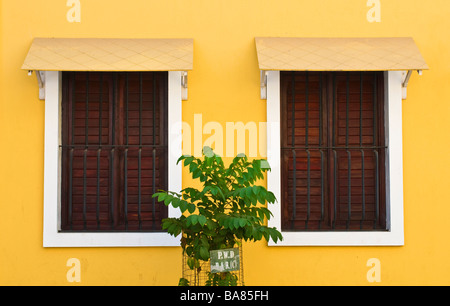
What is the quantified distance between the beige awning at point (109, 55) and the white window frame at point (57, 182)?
0.86ft

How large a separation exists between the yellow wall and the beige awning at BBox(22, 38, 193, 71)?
0.17 meters

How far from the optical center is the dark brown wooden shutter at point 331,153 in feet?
17.8

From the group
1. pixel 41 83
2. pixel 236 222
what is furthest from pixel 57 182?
pixel 236 222

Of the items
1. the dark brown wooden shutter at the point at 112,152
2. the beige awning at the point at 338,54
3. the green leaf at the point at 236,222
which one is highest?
the beige awning at the point at 338,54

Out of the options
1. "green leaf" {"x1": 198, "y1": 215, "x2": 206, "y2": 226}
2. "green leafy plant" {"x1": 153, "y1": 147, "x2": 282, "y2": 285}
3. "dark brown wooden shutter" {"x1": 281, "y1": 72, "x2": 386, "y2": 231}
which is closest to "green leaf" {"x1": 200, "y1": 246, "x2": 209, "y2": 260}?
"green leafy plant" {"x1": 153, "y1": 147, "x2": 282, "y2": 285}

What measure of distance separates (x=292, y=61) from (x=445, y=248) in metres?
2.31

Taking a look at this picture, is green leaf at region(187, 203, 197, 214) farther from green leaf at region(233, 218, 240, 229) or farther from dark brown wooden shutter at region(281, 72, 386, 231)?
dark brown wooden shutter at region(281, 72, 386, 231)

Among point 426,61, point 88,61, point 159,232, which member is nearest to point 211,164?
point 159,232

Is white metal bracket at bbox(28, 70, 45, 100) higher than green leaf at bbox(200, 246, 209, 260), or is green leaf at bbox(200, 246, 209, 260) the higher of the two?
white metal bracket at bbox(28, 70, 45, 100)

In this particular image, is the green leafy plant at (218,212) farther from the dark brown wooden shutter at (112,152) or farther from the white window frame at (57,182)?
the dark brown wooden shutter at (112,152)

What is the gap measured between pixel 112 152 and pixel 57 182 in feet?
1.92

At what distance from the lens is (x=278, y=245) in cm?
531

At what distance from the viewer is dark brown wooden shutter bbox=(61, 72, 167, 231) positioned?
212 inches

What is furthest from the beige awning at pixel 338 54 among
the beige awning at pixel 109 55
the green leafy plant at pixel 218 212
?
the green leafy plant at pixel 218 212
